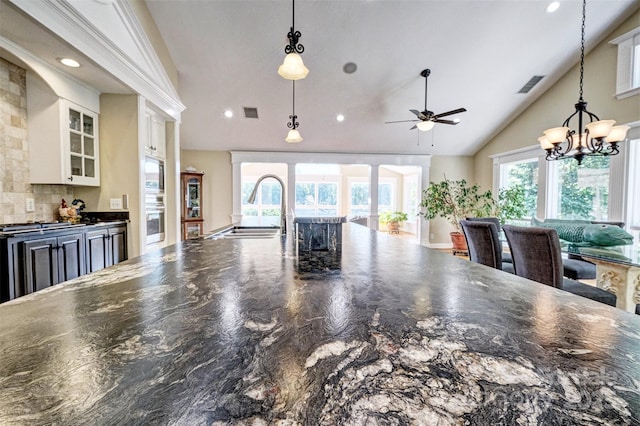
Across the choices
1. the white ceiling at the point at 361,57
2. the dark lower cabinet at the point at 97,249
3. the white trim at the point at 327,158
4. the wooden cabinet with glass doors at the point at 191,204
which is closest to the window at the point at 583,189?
the white ceiling at the point at 361,57

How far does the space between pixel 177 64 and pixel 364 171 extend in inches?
290

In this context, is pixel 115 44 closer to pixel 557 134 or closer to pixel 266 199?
pixel 557 134

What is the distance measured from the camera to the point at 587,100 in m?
4.29

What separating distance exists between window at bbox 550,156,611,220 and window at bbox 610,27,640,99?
2.90 feet

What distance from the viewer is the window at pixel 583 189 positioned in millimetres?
4098

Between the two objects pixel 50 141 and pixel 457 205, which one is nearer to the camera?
pixel 50 141

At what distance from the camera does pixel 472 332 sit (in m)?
0.56

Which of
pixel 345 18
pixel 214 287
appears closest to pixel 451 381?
pixel 214 287

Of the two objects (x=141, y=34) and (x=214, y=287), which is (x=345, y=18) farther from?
(x=214, y=287)

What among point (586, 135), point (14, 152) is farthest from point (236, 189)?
point (586, 135)

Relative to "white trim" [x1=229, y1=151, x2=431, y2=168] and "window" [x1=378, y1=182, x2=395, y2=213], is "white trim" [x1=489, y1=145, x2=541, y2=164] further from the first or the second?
"window" [x1=378, y1=182, x2=395, y2=213]

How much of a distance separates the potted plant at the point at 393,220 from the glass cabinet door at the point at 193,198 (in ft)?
21.4

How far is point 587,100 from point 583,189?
1326 millimetres

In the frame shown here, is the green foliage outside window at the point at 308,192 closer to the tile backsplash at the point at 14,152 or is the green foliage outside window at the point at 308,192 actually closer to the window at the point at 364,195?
the window at the point at 364,195
